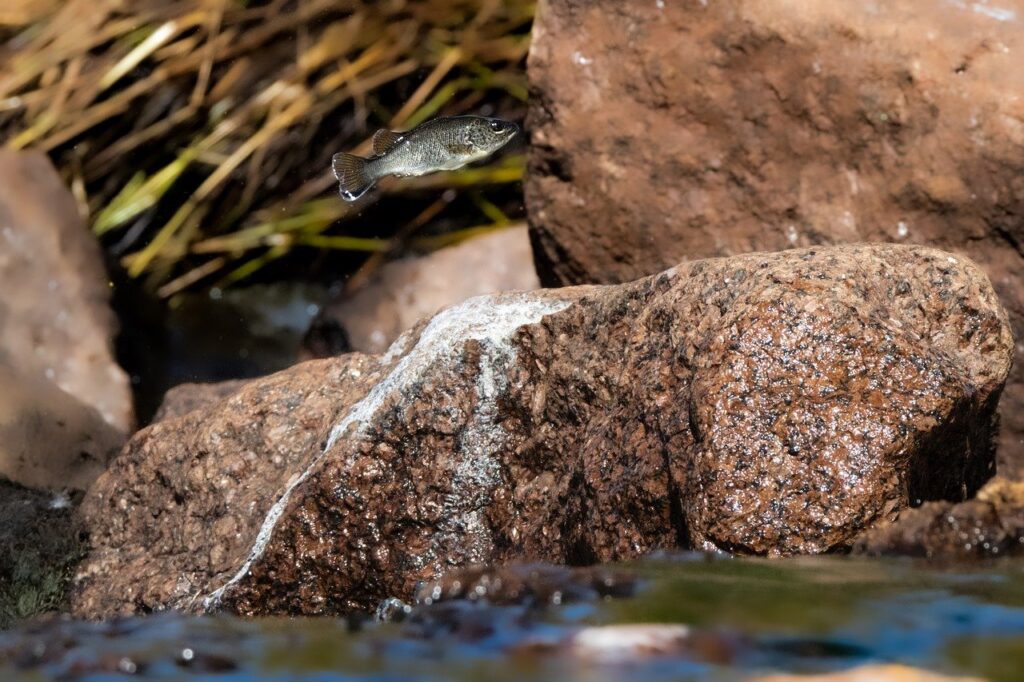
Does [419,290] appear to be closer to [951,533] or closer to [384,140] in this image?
[384,140]

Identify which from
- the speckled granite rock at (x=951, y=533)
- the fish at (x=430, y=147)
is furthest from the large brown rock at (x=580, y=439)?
the fish at (x=430, y=147)

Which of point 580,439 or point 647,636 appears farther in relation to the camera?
point 580,439

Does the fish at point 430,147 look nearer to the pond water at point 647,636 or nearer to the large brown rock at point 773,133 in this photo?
the large brown rock at point 773,133

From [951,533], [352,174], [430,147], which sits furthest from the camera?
[352,174]

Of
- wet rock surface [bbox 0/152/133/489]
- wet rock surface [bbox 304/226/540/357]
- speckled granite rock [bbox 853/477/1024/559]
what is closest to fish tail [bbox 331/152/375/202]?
wet rock surface [bbox 0/152/133/489]

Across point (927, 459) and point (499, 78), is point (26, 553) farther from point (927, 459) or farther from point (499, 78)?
point (499, 78)

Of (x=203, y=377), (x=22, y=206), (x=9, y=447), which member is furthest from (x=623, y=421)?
(x=203, y=377)

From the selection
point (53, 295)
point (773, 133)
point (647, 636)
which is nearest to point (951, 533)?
point (647, 636)
